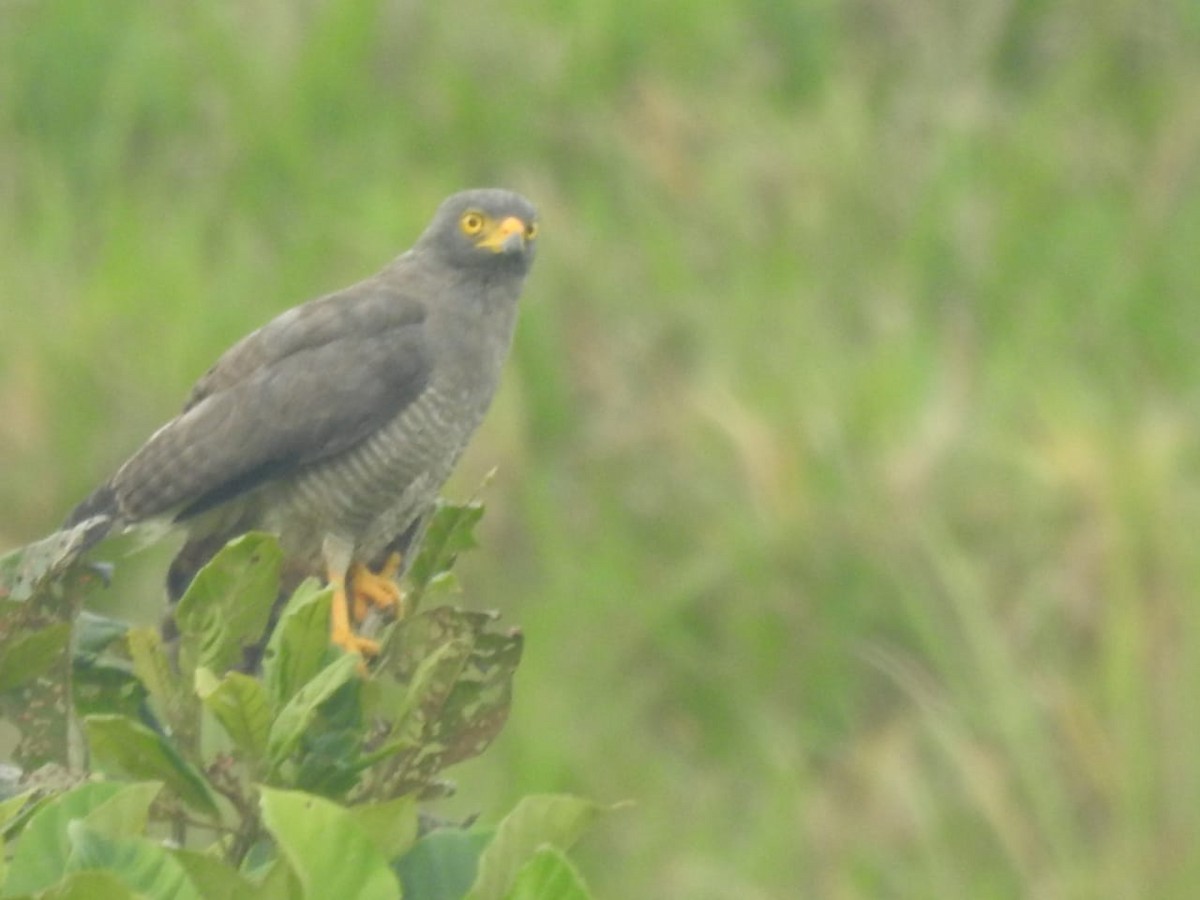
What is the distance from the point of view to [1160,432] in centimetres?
737

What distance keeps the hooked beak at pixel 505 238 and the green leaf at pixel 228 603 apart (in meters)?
1.98

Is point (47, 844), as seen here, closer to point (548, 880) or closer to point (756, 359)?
point (548, 880)

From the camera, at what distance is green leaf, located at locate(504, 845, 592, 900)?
220 centimetres

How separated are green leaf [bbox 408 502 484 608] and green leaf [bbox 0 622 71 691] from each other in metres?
0.43

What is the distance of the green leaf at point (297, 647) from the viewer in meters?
2.52

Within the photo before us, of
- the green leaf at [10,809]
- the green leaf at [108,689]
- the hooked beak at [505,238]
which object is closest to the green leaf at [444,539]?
the green leaf at [108,689]

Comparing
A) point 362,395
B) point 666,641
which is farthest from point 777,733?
point 362,395

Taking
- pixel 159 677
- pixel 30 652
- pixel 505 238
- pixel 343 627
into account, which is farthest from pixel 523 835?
pixel 505 238

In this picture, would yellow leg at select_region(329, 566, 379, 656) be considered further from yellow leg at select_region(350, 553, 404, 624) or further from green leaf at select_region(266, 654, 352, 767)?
green leaf at select_region(266, 654, 352, 767)

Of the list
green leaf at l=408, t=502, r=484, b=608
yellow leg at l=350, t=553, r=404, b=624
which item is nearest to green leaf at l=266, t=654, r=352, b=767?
green leaf at l=408, t=502, r=484, b=608

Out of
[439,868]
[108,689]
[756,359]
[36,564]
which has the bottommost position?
[756,359]

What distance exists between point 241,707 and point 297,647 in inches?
4.3

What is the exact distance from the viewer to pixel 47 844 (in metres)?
2.25

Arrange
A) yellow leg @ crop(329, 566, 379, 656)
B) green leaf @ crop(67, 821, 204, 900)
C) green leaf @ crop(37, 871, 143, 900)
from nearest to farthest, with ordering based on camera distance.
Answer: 1. green leaf @ crop(37, 871, 143, 900)
2. green leaf @ crop(67, 821, 204, 900)
3. yellow leg @ crop(329, 566, 379, 656)
